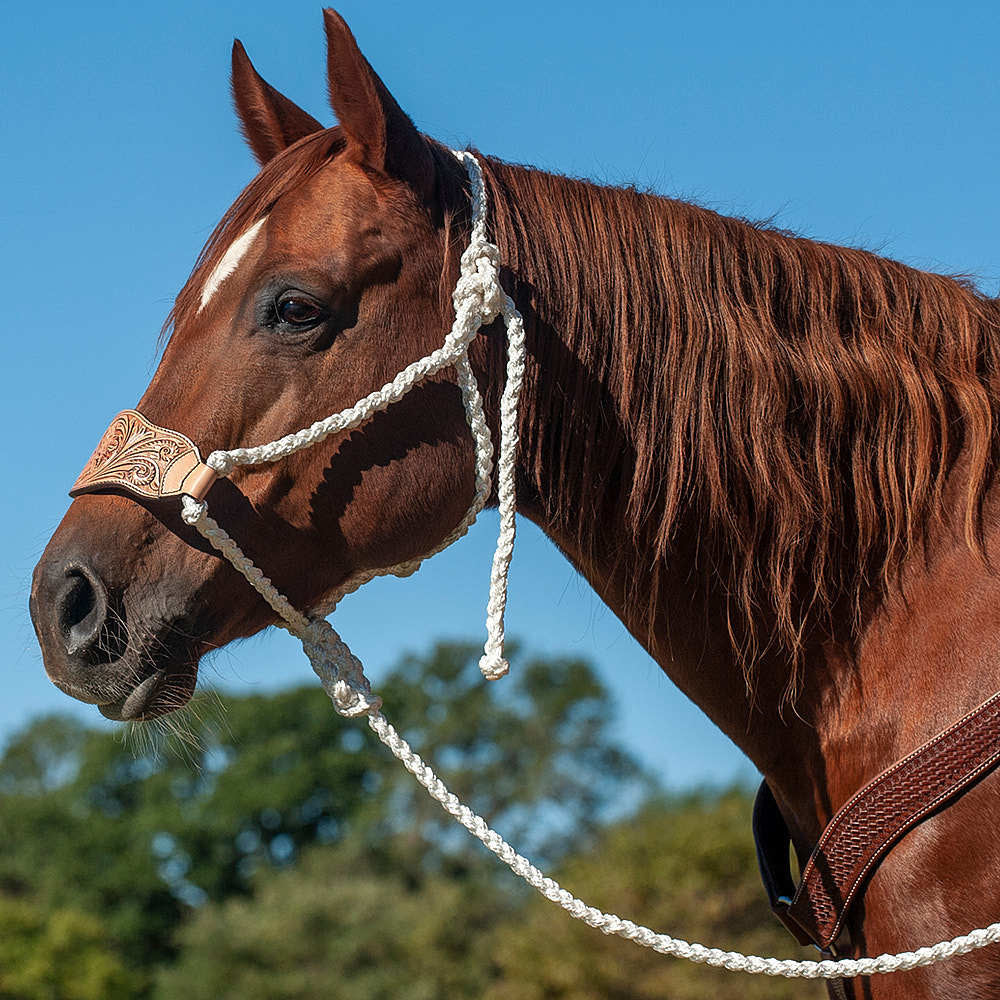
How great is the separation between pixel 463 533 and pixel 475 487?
104 mm

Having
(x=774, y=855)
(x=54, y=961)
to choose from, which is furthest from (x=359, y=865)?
(x=774, y=855)

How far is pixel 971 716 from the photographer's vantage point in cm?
180

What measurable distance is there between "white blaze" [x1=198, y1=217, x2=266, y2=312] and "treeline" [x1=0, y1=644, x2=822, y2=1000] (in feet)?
37.1

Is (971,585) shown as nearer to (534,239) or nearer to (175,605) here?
(534,239)

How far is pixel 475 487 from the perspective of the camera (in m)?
2.13

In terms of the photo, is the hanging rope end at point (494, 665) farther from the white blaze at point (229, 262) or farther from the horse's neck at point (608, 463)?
the white blaze at point (229, 262)

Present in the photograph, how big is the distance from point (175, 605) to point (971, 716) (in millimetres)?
1378

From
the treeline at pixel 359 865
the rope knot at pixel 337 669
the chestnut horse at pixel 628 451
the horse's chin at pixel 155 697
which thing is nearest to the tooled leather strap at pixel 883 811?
the chestnut horse at pixel 628 451

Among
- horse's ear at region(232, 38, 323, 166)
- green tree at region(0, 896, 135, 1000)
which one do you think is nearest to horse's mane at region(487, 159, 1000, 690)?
horse's ear at region(232, 38, 323, 166)

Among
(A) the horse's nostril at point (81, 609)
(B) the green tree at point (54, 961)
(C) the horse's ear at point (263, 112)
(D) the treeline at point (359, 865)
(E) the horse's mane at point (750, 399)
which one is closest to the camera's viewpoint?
(A) the horse's nostril at point (81, 609)

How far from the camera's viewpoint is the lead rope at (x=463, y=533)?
6.36ft

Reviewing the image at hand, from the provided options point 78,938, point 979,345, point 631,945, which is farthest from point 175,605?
point 78,938

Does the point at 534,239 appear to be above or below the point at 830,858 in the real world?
above

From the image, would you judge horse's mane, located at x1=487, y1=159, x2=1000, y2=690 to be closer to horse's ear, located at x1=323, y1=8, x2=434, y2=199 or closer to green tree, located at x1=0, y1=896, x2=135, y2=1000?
horse's ear, located at x1=323, y1=8, x2=434, y2=199
